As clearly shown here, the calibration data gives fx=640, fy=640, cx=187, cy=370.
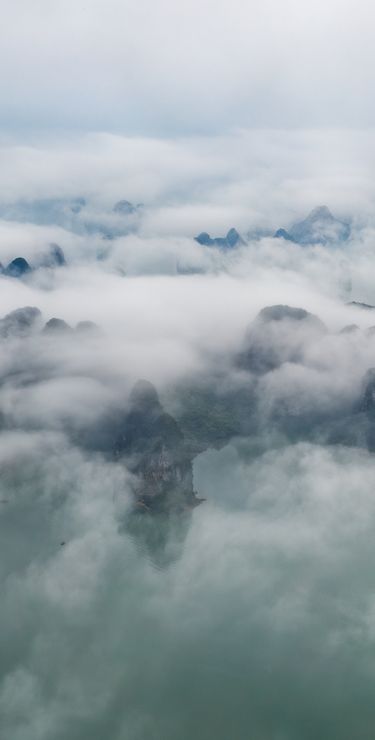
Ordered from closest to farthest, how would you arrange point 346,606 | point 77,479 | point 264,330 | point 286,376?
point 346,606 → point 77,479 → point 286,376 → point 264,330

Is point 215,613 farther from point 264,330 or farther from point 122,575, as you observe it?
point 264,330

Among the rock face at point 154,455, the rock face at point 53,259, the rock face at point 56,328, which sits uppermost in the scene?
the rock face at point 53,259

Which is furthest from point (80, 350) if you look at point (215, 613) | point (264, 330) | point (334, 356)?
point (215, 613)

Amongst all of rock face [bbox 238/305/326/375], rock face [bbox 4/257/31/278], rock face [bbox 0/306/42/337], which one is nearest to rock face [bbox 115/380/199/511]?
rock face [bbox 238/305/326/375]

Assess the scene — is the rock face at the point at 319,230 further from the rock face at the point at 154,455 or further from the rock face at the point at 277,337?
the rock face at the point at 154,455

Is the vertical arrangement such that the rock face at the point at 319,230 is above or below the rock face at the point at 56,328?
above

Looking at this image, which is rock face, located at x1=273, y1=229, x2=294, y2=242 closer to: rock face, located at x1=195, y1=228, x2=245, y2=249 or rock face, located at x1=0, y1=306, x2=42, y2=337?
rock face, located at x1=195, y1=228, x2=245, y2=249

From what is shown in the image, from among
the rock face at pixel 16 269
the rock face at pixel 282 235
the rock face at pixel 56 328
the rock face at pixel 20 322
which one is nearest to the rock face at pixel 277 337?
the rock face at pixel 56 328
